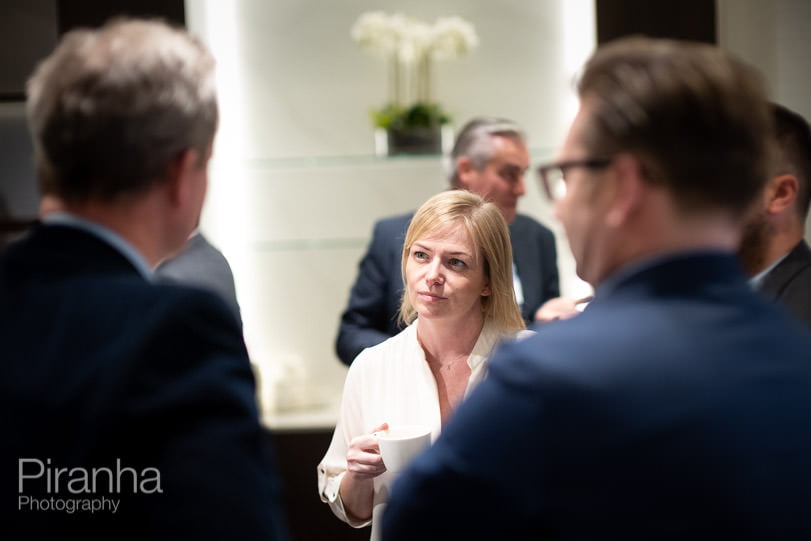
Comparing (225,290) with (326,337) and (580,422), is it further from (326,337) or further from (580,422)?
(326,337)

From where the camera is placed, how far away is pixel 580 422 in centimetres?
73

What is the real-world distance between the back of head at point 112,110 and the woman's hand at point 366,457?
76 cm

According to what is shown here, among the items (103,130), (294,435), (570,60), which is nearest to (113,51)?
(103,130)

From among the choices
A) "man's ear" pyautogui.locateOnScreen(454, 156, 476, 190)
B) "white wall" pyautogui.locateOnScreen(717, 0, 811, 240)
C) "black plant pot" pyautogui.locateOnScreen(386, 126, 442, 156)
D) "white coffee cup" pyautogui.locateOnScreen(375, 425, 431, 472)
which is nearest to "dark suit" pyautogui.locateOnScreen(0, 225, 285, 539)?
"white coffee cup" pyautogui.locateOnScreen(375, 425, 431, 472)

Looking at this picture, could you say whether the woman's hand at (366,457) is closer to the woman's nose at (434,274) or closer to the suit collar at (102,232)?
the woman's nose at (434,274)

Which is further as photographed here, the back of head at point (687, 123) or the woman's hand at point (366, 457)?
the woman's hand at point (366, 457)

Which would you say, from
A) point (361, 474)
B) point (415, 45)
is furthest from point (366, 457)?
point (415, 45)

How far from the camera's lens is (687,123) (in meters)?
0.81

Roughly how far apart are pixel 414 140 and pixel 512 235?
2.68ft

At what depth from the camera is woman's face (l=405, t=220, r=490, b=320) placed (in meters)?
1.78

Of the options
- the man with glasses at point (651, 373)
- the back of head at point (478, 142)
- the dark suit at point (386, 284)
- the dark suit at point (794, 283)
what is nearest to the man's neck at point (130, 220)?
the man with glasses at point (651, 373)

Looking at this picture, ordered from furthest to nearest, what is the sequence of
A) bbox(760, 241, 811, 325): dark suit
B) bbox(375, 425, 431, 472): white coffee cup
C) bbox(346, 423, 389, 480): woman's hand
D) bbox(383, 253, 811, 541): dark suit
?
bbox(760, 241, 811, 325): dark suit
bbox(346, 423, 389, 480): woman's hand
bbox(375, 425, 431, 472): white coffee cup
bbox(383, 253, 811, 541): dark suit

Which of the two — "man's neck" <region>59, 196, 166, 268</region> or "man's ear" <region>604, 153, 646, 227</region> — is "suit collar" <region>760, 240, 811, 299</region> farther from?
"man's neck" <region>59, 196, 166, 268</region>

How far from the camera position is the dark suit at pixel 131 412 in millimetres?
783
